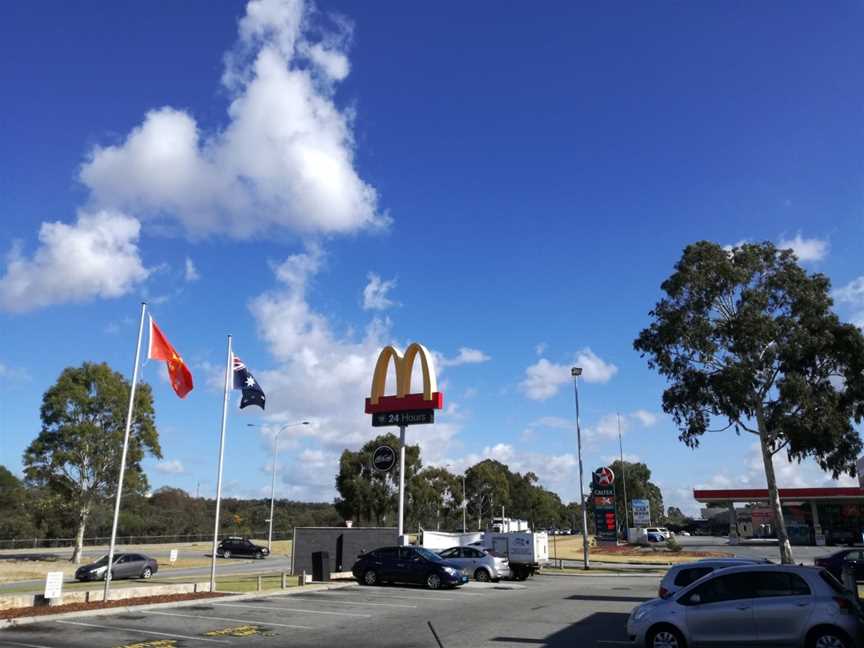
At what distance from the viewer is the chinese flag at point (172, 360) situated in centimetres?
2038

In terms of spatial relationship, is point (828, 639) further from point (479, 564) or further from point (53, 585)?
point (479, 564)

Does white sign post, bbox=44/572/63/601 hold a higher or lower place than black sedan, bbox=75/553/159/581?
higher

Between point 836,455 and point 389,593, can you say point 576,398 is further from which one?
point 389,593

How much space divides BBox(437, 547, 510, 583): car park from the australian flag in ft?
35.0

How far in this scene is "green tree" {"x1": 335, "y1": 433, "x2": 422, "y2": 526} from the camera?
70.3 meters

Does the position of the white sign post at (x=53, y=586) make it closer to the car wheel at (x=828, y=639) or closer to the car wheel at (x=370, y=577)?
the car wheel at (x=370, y=577)

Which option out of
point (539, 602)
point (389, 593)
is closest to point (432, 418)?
point (389, 593)

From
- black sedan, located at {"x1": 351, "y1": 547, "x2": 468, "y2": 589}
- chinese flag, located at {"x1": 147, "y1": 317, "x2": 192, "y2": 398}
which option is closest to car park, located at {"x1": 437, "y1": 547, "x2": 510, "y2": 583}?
black sedan, located at {"x1": 351, "y1": 547, "x2": 468, "y2": 589}

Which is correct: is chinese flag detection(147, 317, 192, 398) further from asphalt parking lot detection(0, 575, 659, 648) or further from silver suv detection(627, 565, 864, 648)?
silver suv detection(627, 565, 864, 648)

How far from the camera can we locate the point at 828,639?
33.6ft

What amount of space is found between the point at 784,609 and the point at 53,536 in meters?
84.3

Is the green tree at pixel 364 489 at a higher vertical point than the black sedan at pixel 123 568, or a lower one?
higher

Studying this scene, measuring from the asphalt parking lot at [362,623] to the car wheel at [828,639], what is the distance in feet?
11.8

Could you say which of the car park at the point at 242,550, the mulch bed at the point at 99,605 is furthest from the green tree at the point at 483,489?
the mulch bed at the point at 99,605
